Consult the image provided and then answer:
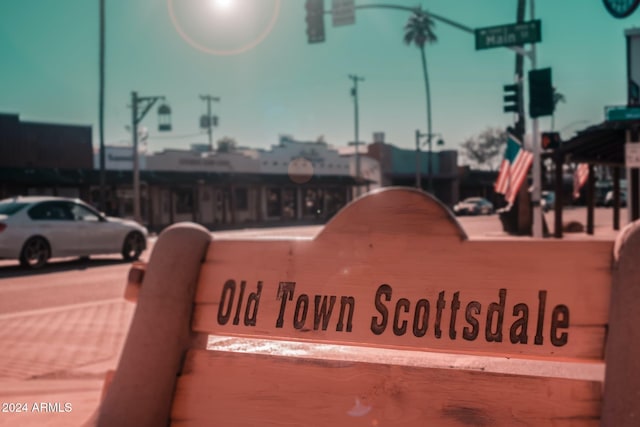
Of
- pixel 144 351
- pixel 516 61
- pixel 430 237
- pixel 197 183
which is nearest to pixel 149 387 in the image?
pixel 144 351

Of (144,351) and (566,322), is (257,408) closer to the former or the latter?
(144,351)

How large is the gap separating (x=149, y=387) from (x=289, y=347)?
0.46m

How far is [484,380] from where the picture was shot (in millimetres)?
1792

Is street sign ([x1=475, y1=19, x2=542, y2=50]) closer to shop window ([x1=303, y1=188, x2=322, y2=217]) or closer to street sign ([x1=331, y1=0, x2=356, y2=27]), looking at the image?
street sign ([x1=331, y1=0, x2=356, y2=27])

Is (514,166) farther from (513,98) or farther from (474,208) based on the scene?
(474,208)

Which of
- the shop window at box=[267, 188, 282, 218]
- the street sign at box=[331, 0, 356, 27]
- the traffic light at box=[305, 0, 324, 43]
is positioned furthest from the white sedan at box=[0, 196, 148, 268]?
the shop window at box=[267, 188, 282, 218]

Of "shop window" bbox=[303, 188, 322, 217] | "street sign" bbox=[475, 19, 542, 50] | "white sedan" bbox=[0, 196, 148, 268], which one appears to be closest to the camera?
"white sedan" bbox=[0, 196, 148, 268]

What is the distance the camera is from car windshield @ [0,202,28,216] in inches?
586

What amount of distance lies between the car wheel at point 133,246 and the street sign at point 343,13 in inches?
293

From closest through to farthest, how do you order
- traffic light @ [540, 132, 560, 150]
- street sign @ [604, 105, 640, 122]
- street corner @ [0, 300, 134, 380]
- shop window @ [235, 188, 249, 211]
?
street corner @ [0, 300, 134, 380], street sign @ [604, 105, 640, 122], traffic light @ [540, 132, 560, 150], shop window @ [235, 188, 249, 211]

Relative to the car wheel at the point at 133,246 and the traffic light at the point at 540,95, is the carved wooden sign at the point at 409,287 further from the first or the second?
the car wheel at the point at 133,246

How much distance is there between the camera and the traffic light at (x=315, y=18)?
17.9m

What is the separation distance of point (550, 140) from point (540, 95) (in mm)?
1085

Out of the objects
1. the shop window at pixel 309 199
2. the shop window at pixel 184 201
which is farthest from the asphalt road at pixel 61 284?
the shop window at pixel 309 199
